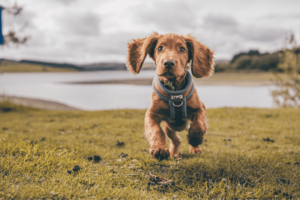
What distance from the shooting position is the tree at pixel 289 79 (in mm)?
19750

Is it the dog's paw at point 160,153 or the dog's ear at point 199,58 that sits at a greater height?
the dog's ear at point 199,58

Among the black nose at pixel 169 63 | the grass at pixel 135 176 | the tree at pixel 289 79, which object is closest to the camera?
the grass at pixel 135 176

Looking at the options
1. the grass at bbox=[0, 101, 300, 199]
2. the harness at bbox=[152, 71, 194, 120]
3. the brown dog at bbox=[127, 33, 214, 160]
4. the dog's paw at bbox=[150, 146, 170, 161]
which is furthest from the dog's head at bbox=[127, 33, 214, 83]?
the grass at bbox=[0, 101, 300, 199]

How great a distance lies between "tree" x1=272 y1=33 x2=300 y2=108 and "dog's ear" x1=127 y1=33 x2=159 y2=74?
744 inches

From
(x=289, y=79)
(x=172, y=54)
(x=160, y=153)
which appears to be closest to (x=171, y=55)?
(x=172, y=54)

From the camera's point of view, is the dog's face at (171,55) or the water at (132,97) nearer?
the dog's face at (171,55)

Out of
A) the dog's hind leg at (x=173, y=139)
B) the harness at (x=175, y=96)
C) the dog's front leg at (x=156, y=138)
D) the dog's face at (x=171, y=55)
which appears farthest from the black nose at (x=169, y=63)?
the dog's hind leg at (x=173, y=139)

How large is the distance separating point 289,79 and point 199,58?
20.6m

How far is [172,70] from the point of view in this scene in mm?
3303

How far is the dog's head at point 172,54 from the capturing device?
3.45m

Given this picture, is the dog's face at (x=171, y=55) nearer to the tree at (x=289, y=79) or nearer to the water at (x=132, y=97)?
the water at (x=132, y=97)

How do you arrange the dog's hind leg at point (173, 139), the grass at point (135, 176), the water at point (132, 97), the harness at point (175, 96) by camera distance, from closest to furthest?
the grass at point (135, 176) < the harness at point (175, 96) < the dog's hind leg at point (173, 139) < the water at point (132, 97)

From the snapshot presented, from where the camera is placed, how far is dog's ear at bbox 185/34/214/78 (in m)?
4.07

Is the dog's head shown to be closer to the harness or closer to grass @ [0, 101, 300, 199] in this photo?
the harness
